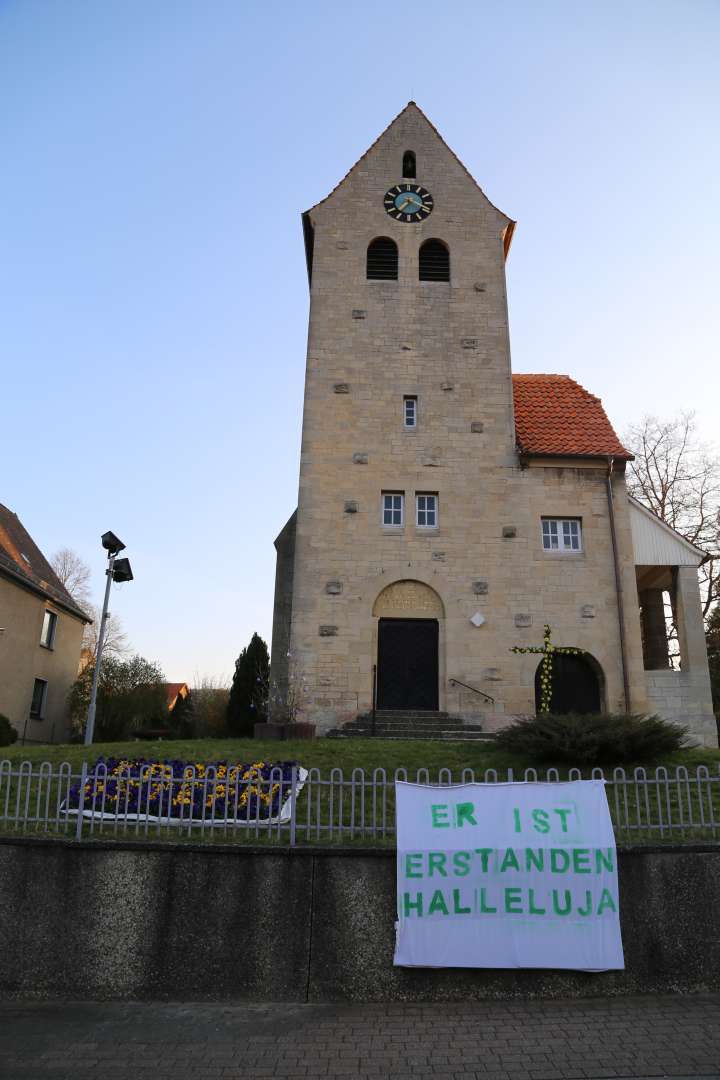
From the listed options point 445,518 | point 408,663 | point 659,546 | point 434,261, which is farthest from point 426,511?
point 434,261

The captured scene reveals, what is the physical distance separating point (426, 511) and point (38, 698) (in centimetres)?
1892

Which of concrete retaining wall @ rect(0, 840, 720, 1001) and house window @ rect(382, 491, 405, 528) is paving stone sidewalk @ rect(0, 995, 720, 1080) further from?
house window @ rect(382, 491, 405, 528)

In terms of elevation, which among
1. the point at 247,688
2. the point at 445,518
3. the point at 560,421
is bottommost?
the point at 247,688

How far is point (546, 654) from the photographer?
70.6 ft

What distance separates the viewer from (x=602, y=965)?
8203mm

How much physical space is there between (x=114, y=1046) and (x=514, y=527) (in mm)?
17452

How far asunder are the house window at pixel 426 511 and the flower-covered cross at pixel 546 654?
410 centimetres

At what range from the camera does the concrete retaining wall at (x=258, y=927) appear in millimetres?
8273

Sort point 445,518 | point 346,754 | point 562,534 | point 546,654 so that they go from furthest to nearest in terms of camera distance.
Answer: point 562,534 < point 445,518 < point 546,654 < point 346,754

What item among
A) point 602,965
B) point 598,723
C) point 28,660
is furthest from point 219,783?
point 28,660

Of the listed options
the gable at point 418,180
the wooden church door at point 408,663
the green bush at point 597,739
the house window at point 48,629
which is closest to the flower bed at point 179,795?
the green bush at point 597,739

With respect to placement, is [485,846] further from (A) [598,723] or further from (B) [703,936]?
(A) [598,723]

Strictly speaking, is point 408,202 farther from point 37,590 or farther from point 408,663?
point 37,590

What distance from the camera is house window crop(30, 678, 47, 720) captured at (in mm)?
31895
